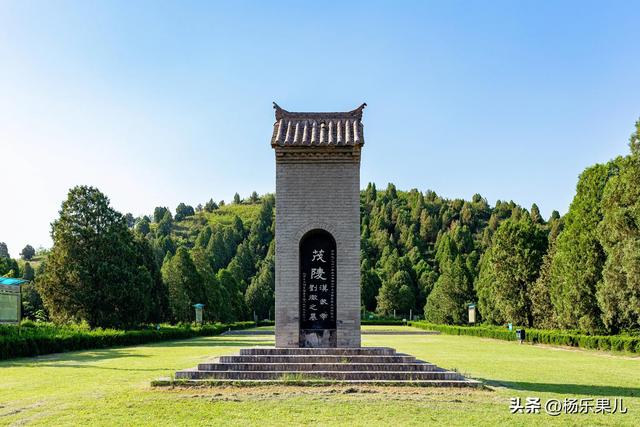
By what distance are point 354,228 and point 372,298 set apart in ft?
224

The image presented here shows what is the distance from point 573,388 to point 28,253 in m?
119

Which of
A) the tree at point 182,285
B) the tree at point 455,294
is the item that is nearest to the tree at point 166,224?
the tree at point 455,294

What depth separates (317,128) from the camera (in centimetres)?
1369

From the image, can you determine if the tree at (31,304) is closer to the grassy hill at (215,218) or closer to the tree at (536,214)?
the tree at (536,214)

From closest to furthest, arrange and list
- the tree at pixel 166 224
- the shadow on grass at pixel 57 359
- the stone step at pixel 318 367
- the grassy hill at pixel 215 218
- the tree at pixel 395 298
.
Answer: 1. the stone step at pixel 318 367
2. the shadow on grass at pixel 57 359
3. the tree at pixel 395 298
4. the tree at pixel 166 224
5. the grassy hill at pixel 215 218

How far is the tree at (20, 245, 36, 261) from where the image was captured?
11462 cm

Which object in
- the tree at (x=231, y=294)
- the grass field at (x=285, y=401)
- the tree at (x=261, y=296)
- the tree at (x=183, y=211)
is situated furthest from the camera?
the tree at (x=183, y=211)

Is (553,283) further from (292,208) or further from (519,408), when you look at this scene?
(519,408)

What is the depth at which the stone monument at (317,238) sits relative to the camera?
1288 cm

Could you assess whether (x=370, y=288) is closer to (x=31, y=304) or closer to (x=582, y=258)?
(x=31, y=304)

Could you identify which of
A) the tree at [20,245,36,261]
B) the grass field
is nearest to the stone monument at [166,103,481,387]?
the grass field

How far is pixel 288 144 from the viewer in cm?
1311

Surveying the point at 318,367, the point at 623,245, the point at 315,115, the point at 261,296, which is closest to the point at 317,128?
the point at 315,115

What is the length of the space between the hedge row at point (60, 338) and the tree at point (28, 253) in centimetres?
9450
